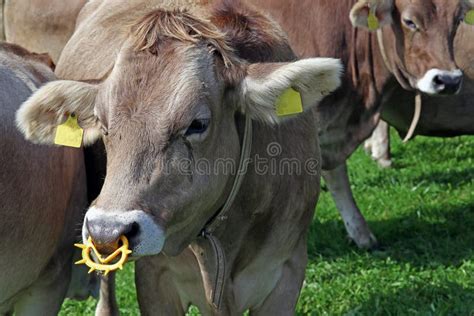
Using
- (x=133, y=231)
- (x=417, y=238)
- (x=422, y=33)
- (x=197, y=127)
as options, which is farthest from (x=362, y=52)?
(x=133, y=231)

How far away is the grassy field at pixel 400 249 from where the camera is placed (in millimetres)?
5652

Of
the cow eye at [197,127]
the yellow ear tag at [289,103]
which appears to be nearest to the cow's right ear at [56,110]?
the cow eye at [197,127]

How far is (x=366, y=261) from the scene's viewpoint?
654 centimetres

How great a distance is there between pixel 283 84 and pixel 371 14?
318cm

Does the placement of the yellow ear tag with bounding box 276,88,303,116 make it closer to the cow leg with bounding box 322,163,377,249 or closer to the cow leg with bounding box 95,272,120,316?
the cow leg with bounding box 95,272,120,316

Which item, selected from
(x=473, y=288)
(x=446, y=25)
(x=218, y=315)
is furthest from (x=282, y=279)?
(x=446, y=25)

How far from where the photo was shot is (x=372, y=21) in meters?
6.69

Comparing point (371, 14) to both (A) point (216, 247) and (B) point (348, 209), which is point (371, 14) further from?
(A) point (216, 247)

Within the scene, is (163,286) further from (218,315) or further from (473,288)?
(473,288)

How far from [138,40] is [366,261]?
3321 millimetres

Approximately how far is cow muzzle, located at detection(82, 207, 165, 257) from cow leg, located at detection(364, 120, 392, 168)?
5.90 metres
